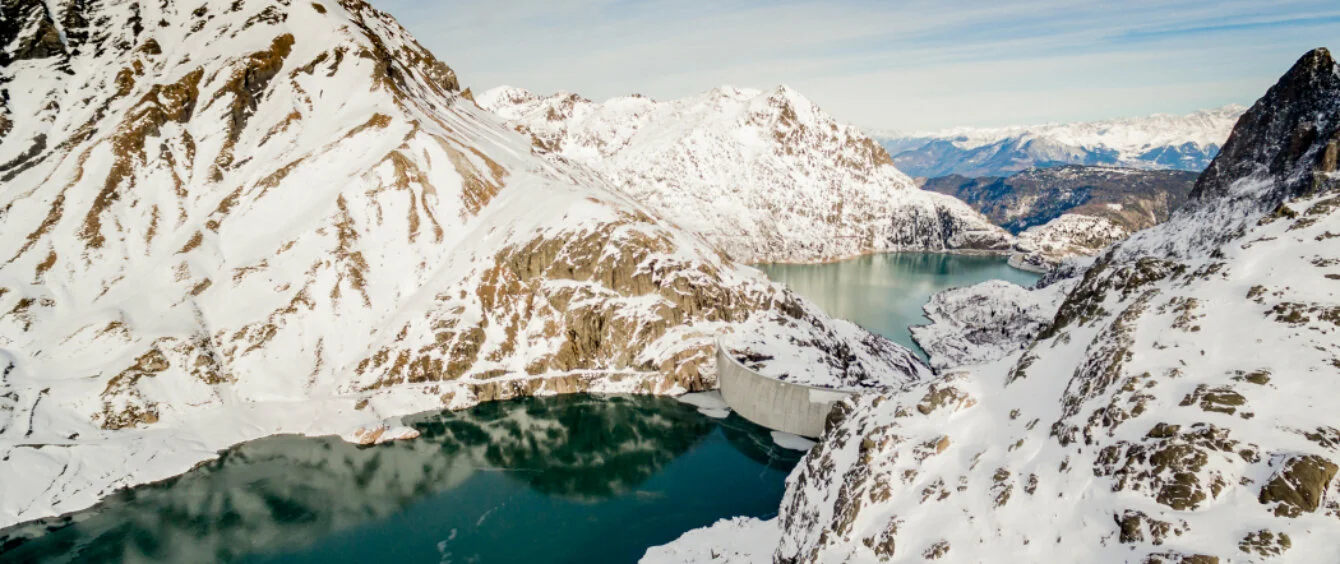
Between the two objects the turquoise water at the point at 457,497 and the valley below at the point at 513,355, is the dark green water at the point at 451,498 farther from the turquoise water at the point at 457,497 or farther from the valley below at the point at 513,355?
the valley below at the point at 513,355

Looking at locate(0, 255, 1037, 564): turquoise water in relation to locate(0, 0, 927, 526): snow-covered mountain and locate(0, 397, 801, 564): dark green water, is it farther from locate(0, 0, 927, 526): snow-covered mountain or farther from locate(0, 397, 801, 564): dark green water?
locate(0, 0, 927, 526): snow-covered mountain

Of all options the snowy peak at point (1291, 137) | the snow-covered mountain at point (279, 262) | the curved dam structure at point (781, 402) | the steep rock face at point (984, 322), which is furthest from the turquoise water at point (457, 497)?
the snowy peak at point (1291, 137)

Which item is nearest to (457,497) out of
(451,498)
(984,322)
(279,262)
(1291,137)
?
(451,498)

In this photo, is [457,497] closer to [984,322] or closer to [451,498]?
[451,498]

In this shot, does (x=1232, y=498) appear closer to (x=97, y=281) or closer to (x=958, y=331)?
(x=958, y=331)

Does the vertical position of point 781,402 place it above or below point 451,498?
above

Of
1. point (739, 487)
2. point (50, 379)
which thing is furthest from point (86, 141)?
point (739, 487)
